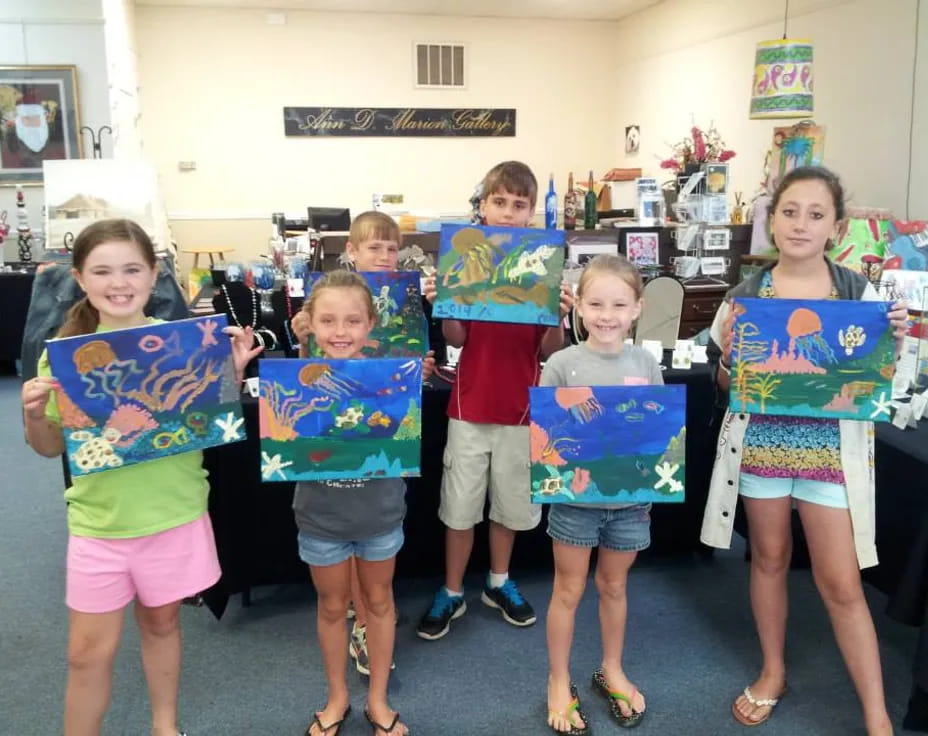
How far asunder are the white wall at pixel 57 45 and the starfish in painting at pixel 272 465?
6343 mm

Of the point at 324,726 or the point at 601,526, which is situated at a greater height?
the point at 601,526

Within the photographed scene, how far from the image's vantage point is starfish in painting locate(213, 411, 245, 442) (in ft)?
5.17

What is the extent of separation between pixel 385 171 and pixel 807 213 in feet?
24.0

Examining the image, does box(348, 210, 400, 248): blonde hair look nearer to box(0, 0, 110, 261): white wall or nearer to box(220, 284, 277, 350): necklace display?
box(220, 284, 277, 350): necklace display

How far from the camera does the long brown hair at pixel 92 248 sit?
1541mm

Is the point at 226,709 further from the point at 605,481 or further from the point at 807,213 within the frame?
the point at 807,213

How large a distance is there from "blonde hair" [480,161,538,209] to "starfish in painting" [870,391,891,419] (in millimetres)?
996

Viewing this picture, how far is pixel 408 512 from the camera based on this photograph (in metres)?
2.51

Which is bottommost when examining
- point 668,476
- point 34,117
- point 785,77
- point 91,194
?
point 668,476

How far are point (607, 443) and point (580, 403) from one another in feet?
0.38

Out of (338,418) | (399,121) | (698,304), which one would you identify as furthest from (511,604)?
(399,121)

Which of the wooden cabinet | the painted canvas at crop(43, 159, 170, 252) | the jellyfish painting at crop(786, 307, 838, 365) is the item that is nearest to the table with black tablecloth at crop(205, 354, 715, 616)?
the jellyfish painting at crop(786, 307, 838, 365)

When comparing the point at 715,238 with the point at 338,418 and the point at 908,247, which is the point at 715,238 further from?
the point at 338,418

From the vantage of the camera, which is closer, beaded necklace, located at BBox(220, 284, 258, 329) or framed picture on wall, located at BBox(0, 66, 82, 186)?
beaded necklace, located at BBox(220, 284, 258, 329)
